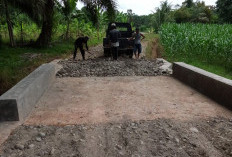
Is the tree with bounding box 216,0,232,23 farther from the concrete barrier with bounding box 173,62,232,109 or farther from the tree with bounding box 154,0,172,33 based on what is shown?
the concrete barrier with bounding box 173,62,232,109

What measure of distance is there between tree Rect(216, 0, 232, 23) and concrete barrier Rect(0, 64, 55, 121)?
31156 millimetres

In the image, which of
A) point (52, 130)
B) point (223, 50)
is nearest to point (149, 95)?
point (52, 130)

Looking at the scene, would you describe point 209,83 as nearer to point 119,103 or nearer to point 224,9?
point 119,103

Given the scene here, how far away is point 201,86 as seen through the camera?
194 inches

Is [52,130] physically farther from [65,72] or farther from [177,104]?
[65,72]

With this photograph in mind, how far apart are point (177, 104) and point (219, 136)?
51.9 inches

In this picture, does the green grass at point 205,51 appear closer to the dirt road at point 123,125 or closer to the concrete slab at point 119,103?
the concrete slab at point 119,103

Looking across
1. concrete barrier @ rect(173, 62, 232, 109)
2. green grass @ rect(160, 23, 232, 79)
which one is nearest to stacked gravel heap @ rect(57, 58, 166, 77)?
concrete barrier @ rect(173, 62, 232, 109)

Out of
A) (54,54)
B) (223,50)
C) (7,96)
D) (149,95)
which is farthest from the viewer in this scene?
(54,54)

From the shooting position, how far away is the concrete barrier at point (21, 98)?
10.5 feet

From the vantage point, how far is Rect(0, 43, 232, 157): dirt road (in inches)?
103

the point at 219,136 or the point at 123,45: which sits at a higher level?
the point at 123,45

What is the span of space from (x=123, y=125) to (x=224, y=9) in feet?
106

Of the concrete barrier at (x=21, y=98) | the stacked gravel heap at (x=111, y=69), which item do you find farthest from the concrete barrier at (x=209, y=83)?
the concrete barrier at (x=21, y=98)
